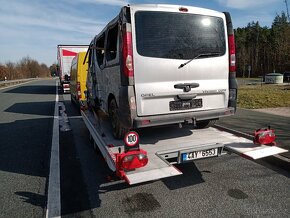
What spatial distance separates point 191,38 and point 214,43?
48 cm

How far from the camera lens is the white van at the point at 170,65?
12.5 ft

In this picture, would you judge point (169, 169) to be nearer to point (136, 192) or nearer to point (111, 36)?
point (136, 192)

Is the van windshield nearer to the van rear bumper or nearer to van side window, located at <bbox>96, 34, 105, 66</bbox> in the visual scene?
the van rear bumper

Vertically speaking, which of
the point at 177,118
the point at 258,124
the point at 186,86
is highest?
the point at 186,86

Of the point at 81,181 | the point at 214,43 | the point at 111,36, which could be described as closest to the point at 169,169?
the point at 81,181

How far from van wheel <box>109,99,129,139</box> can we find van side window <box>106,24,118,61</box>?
0.80 meters

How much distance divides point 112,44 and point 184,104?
1.65 meters

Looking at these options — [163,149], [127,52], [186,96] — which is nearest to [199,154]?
[163,149]

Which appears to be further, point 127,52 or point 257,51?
point 257,51

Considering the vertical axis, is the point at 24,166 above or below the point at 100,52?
below

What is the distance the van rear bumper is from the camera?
3910mm

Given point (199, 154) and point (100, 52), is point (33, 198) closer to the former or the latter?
point (199, 154)

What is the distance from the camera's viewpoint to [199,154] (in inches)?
150

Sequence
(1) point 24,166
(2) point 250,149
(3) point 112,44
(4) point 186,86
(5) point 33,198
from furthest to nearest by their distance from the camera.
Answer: (1) point 24,166, (3) point 112,44, (4) point 186,86, (2) point 250,149, (5) point 33,198
